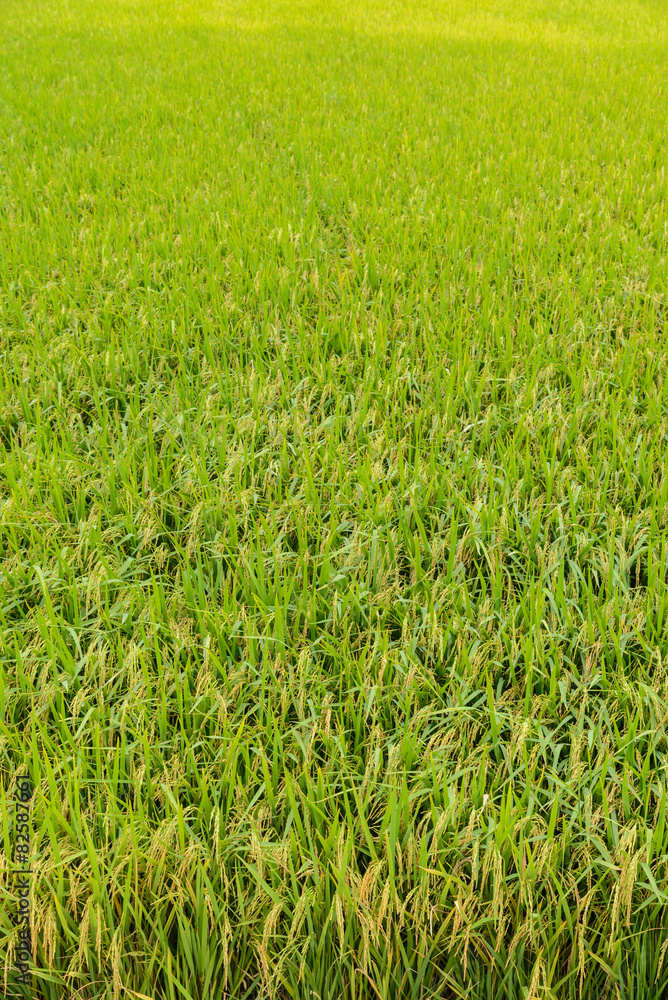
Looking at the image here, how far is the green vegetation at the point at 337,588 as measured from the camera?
3.91 feet

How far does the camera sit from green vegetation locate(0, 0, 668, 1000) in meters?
1.19

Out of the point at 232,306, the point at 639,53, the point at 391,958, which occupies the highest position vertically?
the point at 639,53

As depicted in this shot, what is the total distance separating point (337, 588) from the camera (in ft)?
6.14

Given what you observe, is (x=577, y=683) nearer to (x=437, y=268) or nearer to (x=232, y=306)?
(x=232, y=306)

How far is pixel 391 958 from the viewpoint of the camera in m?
1.16

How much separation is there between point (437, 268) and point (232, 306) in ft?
3.80

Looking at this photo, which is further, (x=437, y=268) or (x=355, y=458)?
(x=437, y=268)

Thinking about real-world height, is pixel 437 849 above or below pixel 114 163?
below

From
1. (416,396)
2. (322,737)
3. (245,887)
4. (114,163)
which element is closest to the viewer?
(245,887)

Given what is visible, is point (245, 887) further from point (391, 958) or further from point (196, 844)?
point (391, 958)

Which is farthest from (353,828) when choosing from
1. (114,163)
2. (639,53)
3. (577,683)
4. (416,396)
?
(639,53)

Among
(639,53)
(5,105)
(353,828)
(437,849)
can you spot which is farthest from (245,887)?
(639,53)

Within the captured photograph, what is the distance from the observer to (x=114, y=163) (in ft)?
17.2

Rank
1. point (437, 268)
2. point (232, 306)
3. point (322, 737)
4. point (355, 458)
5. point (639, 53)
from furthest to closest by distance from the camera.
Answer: point (639, 53)
point (437, 268)
point (232, 306)
point (355, 458)
point (322, 737)
